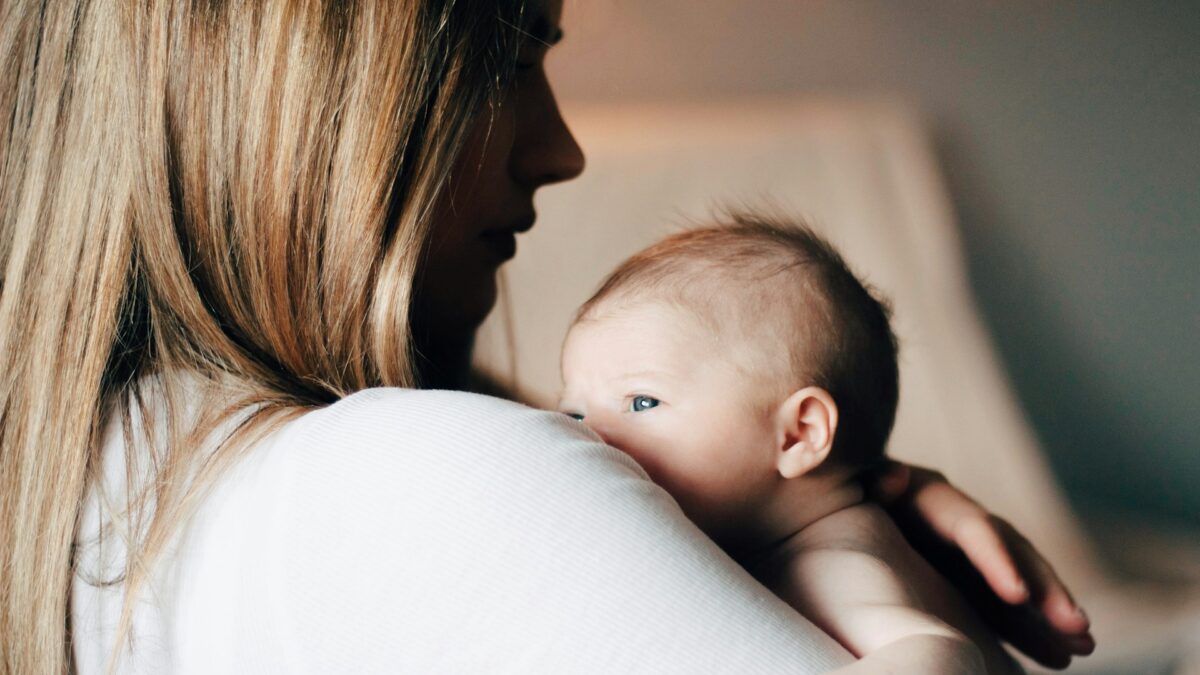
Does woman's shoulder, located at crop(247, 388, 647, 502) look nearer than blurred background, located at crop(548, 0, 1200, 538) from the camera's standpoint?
Yes

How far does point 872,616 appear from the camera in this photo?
0.60 metres

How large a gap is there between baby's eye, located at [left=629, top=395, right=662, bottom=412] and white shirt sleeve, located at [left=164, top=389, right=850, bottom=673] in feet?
0.90

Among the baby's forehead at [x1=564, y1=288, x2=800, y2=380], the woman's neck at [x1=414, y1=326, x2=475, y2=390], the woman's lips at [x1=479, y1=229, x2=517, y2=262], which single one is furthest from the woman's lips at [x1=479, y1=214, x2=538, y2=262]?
the baby's forehead at [x1=564, y1=288, x2=800, y2=380]

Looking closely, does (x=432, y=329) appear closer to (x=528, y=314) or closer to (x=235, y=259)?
(x=235, y=259)

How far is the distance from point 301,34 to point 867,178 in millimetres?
1900

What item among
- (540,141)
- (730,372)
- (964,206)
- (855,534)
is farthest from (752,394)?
(964,206)

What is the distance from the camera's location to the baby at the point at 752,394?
795mm

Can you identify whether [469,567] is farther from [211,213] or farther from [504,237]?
[504,237]

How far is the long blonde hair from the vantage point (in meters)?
0.66

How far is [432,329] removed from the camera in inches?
42.0

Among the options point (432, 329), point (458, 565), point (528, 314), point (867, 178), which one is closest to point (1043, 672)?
point (867, 178)

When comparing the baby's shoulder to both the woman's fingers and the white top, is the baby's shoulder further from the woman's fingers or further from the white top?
the white top

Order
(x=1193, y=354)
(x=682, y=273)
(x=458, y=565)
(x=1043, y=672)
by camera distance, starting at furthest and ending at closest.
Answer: (x=1193, y=354), (x=1043, y=672), (x=682, y=273), (x=458, y=565)

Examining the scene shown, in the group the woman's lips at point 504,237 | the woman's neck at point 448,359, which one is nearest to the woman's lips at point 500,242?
the woman's lips at point 504,237
